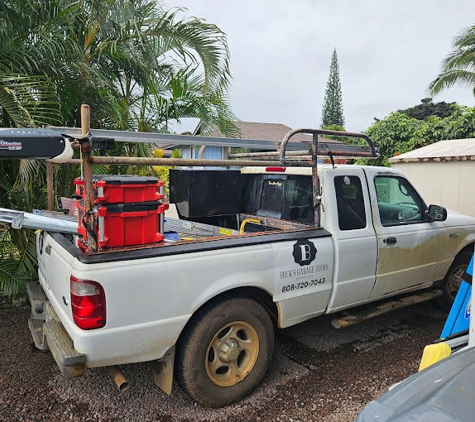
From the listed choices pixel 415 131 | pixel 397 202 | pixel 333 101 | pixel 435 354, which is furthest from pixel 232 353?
pixel 333 101

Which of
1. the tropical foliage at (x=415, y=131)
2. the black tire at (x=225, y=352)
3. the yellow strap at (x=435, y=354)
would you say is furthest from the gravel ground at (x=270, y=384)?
the tropical foliage at (x=415, y=131)

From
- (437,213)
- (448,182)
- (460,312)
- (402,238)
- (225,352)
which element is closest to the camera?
(225,352)

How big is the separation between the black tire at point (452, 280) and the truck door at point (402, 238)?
32 cm

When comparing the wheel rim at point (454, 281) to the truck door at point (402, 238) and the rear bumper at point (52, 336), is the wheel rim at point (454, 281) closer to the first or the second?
the truck door at point (402, 238)

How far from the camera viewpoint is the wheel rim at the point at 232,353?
300cm

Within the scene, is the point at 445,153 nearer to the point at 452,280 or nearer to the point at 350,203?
the point at 452,280

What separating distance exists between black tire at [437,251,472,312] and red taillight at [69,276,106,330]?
403 cm

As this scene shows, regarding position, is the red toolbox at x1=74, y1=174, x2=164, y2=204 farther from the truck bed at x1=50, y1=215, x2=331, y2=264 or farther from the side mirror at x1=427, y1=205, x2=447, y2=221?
the side mirror at x1=427, y1=205, x2=447, y2=221

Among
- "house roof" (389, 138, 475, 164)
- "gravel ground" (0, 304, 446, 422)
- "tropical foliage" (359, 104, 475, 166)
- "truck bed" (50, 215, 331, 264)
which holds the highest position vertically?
"tropical foliage" (359, 104, 475, 166)

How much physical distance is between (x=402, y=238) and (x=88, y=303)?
3052 mm

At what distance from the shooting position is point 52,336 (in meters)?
2.78

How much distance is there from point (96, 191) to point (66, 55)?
311 cm

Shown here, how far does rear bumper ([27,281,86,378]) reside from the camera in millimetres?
2465

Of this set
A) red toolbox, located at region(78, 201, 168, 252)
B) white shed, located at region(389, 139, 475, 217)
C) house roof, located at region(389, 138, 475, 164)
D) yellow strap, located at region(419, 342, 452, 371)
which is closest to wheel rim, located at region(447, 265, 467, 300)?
yellow strap, located at region(419, 342, 452, 371)
